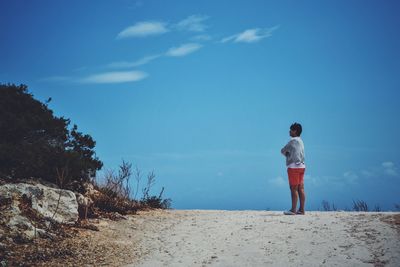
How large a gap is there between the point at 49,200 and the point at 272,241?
4776mm

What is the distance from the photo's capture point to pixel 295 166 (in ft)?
31.7

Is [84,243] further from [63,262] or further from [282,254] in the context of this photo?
[282,254]

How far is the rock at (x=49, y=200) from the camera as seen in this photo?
7963mm

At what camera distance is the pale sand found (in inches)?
248

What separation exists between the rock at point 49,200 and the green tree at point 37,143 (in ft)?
2.55

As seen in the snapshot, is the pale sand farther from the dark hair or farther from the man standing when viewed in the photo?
the dark hair

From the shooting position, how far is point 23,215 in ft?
24.4

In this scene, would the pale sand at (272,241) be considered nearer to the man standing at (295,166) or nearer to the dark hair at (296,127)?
the man standing at (295,166)

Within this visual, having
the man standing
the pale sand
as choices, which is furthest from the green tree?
the man standing

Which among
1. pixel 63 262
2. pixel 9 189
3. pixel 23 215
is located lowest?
pixel 63 262

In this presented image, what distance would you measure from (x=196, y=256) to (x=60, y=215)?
10.7 ft

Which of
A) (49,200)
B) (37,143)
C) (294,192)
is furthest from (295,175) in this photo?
(37,143)

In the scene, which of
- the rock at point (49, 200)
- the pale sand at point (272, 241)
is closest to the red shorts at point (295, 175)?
the pale sand at point (272, 241)

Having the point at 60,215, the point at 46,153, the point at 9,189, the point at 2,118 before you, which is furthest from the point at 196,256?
the point at 2,118
